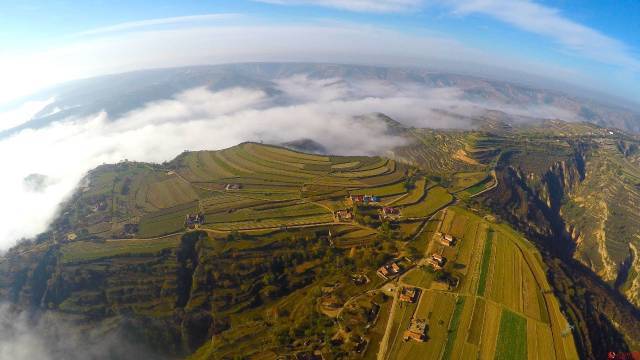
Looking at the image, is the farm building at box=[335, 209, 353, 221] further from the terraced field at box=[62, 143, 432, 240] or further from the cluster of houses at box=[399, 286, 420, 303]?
the cluster of houses at box=[399, 286, 420, 303]

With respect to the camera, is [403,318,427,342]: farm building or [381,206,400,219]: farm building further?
[381,206,400,219]: farm building

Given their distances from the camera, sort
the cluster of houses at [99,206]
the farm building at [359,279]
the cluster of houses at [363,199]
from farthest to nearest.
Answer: the cluster of houses at [99,206] → the cluster of houses at [363,199] → the farm building at [359,279]

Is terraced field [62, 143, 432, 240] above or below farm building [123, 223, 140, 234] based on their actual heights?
above

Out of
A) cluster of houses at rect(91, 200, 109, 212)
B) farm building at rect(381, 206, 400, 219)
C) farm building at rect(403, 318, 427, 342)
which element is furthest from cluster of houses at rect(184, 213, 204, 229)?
farm building at rect(403, 318, 427, 342)

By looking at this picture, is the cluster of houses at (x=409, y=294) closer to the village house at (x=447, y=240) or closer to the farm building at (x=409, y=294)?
the farm building at (x=409, y=294)

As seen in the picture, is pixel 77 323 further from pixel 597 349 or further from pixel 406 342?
pixel 597 349

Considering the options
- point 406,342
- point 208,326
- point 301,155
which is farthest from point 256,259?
point 301,155

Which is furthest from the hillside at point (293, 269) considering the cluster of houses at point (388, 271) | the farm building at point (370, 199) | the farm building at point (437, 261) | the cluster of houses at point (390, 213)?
the farm building at point (437, 261)

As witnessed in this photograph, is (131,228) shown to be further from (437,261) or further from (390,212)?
(437,261)
